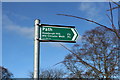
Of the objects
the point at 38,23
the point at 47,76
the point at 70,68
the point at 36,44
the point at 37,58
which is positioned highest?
the point at 38,23

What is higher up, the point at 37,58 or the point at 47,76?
the point at 37,58

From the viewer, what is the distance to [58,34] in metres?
3.74

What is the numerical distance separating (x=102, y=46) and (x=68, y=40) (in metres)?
18.0

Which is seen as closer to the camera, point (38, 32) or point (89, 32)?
point (38, 32)

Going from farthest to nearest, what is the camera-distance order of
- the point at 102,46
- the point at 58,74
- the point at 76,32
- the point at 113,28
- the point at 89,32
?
the point at 58,74 < the point at 89,32 < the point at 102,46 < the point at 76,32 < the point at 113,28

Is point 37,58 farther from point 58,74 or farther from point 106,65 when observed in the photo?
point 58,74

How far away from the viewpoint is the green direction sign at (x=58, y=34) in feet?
12.2

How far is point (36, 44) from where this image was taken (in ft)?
12.4

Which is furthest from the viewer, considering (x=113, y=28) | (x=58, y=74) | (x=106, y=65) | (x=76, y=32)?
(x=58, y=74)

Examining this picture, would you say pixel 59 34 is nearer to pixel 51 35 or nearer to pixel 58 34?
pixel 58 34

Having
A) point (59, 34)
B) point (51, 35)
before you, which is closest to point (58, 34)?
point (59, 34)

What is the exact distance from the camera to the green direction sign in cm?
371

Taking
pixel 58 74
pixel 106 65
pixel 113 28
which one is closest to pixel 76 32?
pixel 113 28

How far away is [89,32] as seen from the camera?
74.7ft
